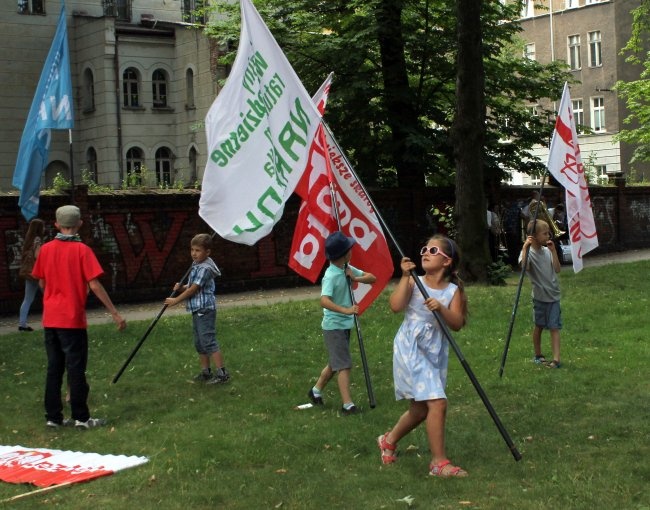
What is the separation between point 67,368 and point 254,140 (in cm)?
259

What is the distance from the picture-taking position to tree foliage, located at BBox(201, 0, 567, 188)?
2630 cm

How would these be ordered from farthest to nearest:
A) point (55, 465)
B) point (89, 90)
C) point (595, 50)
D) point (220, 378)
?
point (595, 50) → point (89, 90) → point (220, 378) → point (55, 465)

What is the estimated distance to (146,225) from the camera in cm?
2231

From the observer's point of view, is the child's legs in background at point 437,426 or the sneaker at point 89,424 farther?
the sneaker at point 89,424

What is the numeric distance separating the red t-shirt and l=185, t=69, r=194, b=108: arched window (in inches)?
1633

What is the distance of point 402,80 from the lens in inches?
1064

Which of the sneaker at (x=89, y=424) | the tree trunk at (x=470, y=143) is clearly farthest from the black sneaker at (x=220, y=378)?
the tree trunk at (x=470, y=143)

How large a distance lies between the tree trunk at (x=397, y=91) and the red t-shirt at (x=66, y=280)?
17.4 metres

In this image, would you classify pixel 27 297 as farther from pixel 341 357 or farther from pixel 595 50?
pixel 595 50

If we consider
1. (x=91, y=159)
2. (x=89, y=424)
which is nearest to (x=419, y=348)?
(x=89, y=424)

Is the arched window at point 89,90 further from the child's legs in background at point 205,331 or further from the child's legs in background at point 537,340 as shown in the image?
the child's legs in background at point 537,340

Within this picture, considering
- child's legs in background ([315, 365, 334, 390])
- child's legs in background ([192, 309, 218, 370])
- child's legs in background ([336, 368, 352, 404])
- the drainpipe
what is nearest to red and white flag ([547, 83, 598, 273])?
child's legs in background ([315, 365, 334, 390])

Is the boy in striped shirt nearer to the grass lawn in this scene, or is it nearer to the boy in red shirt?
the grass lawn

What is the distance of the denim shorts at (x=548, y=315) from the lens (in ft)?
38.2
